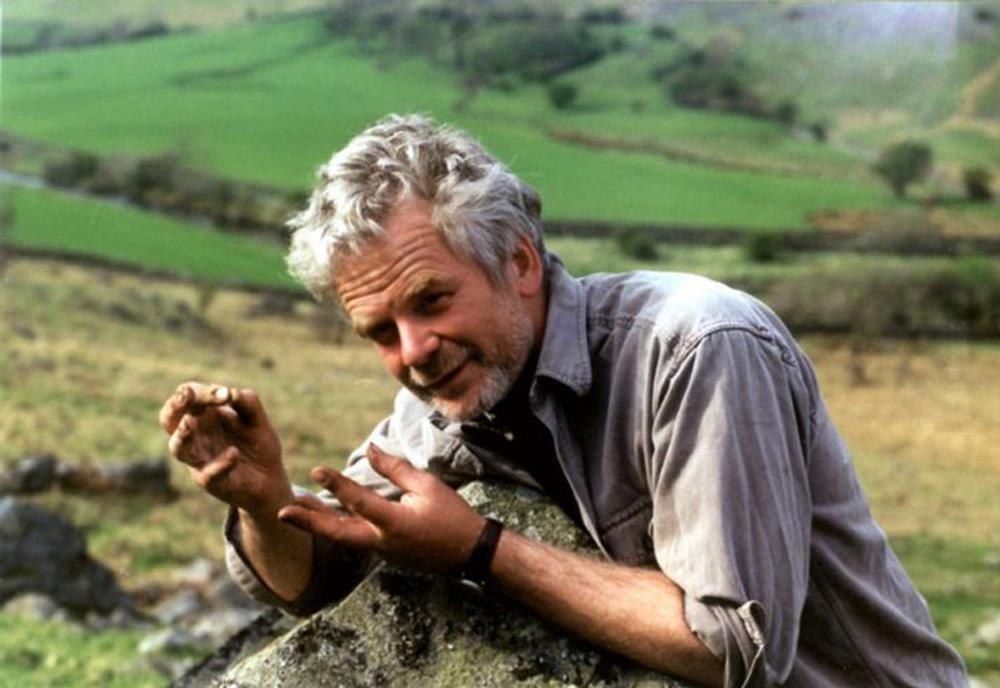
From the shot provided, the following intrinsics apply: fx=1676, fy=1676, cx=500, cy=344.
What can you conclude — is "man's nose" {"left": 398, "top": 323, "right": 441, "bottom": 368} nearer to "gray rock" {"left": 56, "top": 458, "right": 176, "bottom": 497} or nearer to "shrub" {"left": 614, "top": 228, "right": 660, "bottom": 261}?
"gray rock" {"left": 56, "top": 458, "right": 176, "bottom": 497}

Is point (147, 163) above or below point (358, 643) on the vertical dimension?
below

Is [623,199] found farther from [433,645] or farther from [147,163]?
[433,645]

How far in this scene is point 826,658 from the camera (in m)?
4.22

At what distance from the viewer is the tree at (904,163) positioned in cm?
2609

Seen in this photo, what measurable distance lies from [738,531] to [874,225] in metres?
Answer: 23.6

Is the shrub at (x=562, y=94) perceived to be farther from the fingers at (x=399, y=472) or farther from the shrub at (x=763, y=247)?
the fingers at (x=399, y=472)

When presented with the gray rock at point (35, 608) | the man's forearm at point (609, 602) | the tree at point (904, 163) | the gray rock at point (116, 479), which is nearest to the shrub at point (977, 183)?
the tree at point (904, 163)

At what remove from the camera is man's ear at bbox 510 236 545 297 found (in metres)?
4.17

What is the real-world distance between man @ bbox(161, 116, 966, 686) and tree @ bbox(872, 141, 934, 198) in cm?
2260

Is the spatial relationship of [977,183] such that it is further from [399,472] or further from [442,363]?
[399,472]

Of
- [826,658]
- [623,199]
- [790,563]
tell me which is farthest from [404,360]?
[623,199]

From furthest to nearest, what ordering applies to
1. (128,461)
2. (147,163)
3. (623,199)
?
1. (147,163)
2. (623,199)
3. (128,461)

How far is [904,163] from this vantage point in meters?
26.2

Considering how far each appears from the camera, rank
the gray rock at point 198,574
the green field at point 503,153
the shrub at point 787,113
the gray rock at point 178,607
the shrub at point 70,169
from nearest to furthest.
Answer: the gray rock at point 178,607 → the gray rock at point 198,574 → the green field at point 503,153 → the shrub at point 70,169 → the shrub at point 787,113
